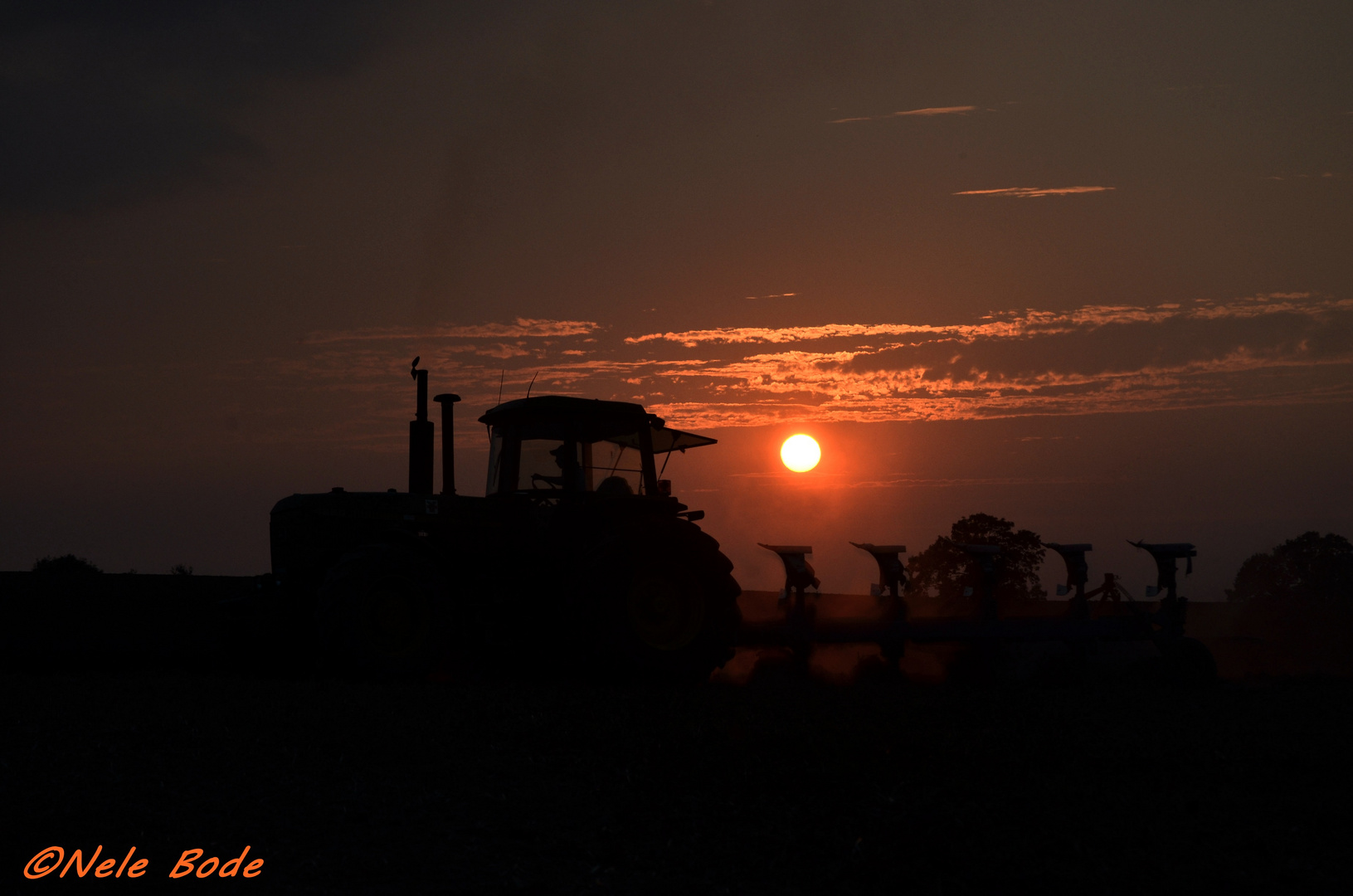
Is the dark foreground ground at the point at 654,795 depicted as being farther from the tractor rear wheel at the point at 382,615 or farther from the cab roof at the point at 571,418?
the cab roof at the point at 571,418

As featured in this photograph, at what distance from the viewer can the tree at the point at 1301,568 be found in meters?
31.8

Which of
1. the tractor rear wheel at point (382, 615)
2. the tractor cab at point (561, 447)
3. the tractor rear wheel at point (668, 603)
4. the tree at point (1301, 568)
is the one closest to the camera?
the tractor rear wheel at point (382, 615)

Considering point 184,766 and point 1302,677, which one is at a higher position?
point 184,766

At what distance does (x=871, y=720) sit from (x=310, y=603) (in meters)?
5.55

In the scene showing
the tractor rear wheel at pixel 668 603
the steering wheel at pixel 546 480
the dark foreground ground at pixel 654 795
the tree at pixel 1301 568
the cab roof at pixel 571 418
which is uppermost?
the cab roof at pixel 571 418

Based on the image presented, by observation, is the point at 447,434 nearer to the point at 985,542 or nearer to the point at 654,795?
the point at 654,795

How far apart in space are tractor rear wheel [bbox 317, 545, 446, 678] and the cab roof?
1.81 m

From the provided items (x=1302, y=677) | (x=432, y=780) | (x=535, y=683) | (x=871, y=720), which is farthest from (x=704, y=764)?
(x=1302, y=677)

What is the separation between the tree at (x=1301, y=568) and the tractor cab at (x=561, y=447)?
87.3 ft

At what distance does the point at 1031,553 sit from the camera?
83.7ft

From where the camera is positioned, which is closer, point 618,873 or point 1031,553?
point 618,873

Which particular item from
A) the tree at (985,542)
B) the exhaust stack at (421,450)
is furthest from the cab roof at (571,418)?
the tree at (985,542)

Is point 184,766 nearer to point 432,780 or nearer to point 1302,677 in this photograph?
point 432,780

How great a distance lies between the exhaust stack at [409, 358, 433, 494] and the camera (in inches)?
448
